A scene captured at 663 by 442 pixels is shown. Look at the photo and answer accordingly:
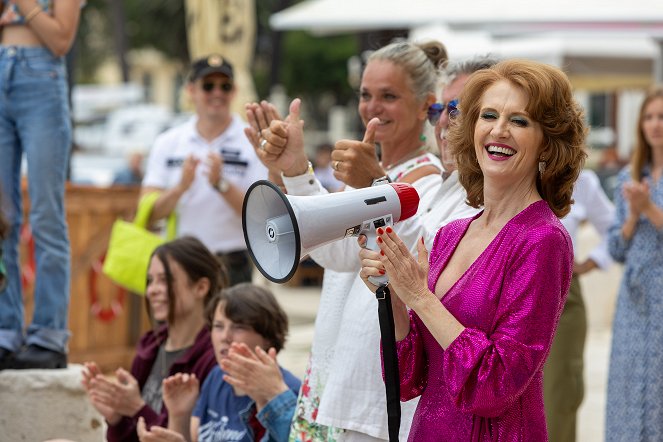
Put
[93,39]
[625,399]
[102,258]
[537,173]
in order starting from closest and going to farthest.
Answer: [537,173] < [625,399] < [102,258] < [93,39]

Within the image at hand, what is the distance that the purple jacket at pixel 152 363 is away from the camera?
4.75 meters

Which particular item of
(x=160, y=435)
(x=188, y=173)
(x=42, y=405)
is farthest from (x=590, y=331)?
(x=160, y=435)

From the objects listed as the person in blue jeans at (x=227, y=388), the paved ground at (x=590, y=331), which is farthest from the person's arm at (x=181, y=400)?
the paved ground at (x=590, y=331)

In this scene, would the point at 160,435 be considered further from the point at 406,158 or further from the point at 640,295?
the point at 640,295

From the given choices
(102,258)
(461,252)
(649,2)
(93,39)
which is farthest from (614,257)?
(93,39)

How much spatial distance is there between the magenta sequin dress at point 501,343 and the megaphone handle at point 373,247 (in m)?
0.17

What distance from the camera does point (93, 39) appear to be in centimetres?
4900

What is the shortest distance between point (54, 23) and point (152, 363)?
4.95 ft

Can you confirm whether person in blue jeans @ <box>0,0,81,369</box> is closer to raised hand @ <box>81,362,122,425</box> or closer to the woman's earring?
raised hand @ <box>81,362,122,425</box>

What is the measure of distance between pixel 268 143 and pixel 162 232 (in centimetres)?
465

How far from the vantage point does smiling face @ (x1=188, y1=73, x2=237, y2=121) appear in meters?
6.76

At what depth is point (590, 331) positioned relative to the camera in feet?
41.2

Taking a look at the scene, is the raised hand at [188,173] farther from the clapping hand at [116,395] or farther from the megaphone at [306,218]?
the megaphone at [306,218]

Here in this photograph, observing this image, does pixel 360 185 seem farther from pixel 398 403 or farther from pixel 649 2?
pixel 649 2
